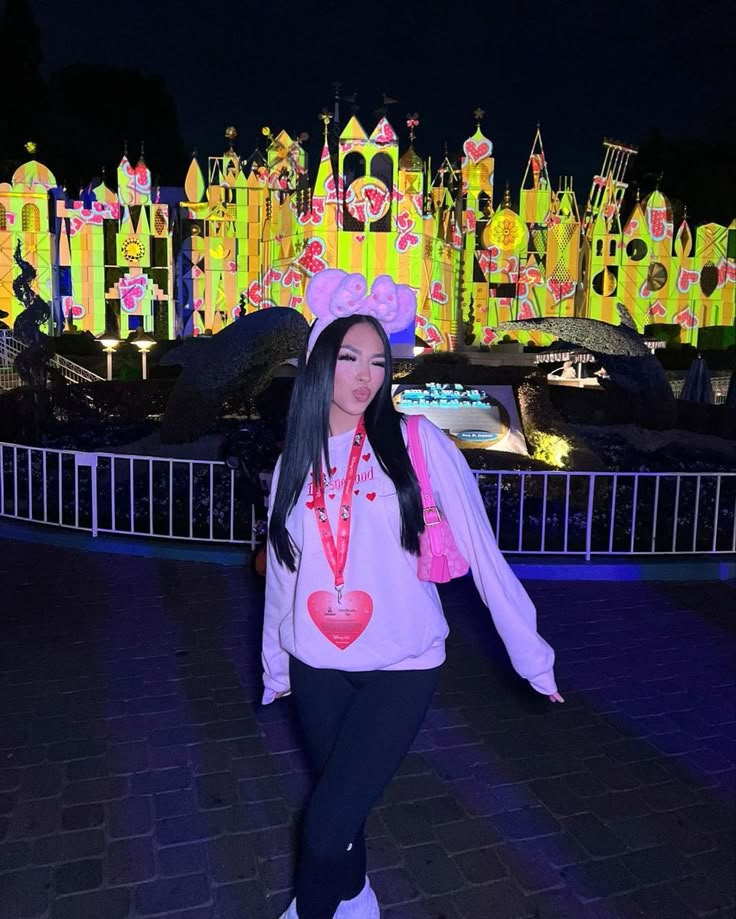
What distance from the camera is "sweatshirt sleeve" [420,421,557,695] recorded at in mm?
2420

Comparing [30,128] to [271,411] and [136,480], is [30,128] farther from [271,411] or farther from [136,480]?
[136,480]

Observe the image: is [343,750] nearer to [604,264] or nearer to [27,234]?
[604,264]

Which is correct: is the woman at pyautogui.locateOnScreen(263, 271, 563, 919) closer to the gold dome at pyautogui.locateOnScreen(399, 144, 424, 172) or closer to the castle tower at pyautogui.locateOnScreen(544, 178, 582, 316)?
the gold dome at pyautogui.locateOnScreen(399, 144, 424, 172)

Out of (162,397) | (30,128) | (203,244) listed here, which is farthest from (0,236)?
(162,397)

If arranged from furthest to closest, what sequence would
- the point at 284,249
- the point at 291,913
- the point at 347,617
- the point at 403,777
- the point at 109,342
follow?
the point at 284,249 < the point at 109,342 < the point at 403,777 < the point at 291,913 < the point at 347,617

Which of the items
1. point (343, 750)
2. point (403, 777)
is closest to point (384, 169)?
point (403, 777)

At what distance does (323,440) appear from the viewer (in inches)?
95.3

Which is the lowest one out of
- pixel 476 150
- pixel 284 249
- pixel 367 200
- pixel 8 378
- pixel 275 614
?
pixel 8 378

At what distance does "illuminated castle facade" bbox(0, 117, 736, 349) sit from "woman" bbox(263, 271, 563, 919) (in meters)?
29.7

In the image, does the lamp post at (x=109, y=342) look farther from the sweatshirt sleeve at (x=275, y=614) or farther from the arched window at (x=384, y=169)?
the sweatshirt sleeve at (x=275, y=614)

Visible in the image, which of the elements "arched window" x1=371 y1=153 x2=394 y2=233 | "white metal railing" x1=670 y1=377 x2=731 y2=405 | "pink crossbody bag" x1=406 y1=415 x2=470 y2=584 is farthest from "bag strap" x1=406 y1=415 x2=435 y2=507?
"arched window" x1=371 y1=153 x2=394 y2=233

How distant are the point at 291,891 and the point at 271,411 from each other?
1194 centimetres

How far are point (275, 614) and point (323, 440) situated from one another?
22.6 inches

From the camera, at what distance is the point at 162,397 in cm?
1902
